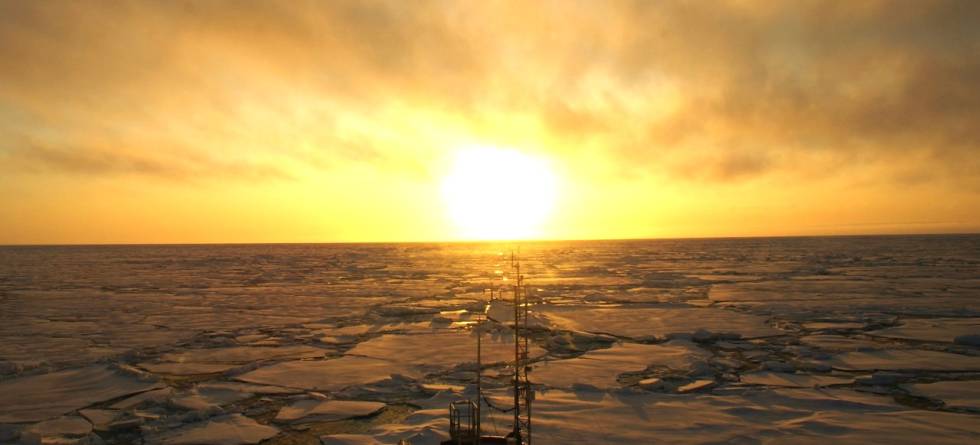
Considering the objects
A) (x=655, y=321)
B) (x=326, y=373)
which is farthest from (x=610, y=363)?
(x=655, y=321)

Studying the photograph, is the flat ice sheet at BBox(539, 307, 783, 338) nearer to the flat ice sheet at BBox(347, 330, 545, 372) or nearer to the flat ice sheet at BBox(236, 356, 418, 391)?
the flat ice sheet at BBox(347, 330, 545, 372)

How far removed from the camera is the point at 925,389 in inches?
315

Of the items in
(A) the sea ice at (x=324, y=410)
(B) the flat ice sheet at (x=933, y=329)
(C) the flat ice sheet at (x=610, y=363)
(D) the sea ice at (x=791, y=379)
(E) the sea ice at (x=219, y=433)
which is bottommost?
(A) the sea ice at (x=324, y=410)

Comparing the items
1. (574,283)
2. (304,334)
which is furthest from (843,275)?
(304,334)

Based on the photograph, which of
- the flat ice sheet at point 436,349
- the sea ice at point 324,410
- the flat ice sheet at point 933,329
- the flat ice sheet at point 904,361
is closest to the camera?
the sea ice at point 324,410

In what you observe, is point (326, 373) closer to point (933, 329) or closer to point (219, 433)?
point (219, 433)

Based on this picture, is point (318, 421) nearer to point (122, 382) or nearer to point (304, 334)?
point (122, 382)

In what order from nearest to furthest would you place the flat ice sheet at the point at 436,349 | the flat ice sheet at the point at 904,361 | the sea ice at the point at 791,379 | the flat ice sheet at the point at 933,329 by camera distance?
1. the sea ice at the point at 791,379
2. the flat ice sheet at the point at 904,361
3. the flat ice sheet at the point at 436,349
4. the flat ice sheet at the point at 933,329

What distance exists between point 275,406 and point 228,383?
162cm

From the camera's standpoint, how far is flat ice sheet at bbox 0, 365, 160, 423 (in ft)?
23.6

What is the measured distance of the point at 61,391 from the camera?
818 cm

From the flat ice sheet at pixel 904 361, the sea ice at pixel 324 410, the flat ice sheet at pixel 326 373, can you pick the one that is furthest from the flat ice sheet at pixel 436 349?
the flat ice sheet at pixel 904 361

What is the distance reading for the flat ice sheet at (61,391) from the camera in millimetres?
7207

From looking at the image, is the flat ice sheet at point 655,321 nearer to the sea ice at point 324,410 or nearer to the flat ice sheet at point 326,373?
the flat ice sheet at point 326,373
